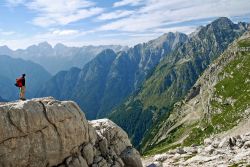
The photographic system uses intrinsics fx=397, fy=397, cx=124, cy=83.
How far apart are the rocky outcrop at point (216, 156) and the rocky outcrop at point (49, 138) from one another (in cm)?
1700

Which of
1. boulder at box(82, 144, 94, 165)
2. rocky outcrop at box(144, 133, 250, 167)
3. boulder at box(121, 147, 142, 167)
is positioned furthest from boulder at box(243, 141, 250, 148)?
boulder at box(82, 144, 94, 165)

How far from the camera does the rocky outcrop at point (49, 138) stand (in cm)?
5062

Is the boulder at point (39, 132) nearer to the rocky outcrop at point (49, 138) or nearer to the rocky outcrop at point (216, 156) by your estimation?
the rocky outcrop at point (49, 138)

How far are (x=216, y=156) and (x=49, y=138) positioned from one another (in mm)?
37411

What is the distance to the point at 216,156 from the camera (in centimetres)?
7800

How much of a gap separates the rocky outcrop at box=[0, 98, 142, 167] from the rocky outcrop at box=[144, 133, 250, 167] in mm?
16996

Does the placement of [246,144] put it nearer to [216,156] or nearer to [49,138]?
[216,156]

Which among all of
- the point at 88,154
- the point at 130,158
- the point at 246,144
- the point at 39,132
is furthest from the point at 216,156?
the point at 39,132

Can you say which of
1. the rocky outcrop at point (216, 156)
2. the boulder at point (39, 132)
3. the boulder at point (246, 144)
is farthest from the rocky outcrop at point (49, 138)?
the boulder at point (246, 144)

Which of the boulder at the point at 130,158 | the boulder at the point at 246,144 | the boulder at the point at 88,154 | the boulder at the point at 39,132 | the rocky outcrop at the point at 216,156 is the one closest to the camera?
the boulder at the point at 39,132

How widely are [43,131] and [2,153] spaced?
21.0ft

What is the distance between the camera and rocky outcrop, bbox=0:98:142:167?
50.6 m

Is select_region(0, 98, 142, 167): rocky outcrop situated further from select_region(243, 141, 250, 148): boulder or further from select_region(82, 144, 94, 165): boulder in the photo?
select_region(243, 141, 250, 148): boulder

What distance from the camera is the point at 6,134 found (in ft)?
164
